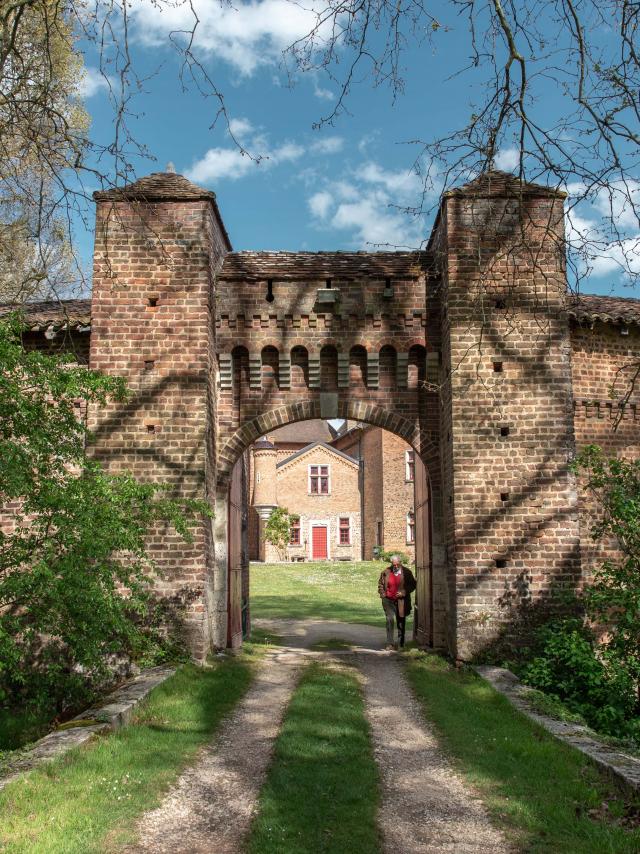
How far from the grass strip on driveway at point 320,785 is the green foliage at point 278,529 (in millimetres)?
33776

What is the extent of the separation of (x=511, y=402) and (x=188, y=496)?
4.75m

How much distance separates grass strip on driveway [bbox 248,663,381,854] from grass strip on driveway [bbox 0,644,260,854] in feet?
2.70

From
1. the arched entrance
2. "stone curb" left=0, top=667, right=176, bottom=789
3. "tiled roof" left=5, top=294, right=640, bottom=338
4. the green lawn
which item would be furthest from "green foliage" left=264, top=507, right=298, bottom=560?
"stone curb" left=0, top=667, right=176, bottom=789

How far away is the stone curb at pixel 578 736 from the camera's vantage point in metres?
5.80

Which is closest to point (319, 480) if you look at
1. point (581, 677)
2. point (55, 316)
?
point (55, 316)

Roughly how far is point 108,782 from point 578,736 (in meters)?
4.04

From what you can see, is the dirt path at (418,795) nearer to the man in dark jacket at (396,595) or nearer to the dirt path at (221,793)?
the dirt path at (221,793)

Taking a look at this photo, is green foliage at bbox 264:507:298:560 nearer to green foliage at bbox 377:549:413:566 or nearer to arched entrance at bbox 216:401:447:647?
green foliage at bbox 377:549:413:566

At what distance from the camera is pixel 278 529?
42938mm

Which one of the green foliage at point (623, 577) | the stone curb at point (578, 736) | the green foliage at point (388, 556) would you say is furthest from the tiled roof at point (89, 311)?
the green foliage at point (388, 556)

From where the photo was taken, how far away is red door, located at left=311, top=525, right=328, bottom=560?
146 feet

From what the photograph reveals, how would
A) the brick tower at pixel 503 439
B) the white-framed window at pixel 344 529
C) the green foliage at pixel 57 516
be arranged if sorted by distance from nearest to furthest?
1. the green foliage at pixel 57 516
2. the brick tower at pixel 503 439
3. the white-framed window at pixel 344 529

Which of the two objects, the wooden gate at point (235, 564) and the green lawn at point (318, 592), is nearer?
the wooden gate at point (235, 564)

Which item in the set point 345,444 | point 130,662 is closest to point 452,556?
point 130,662
